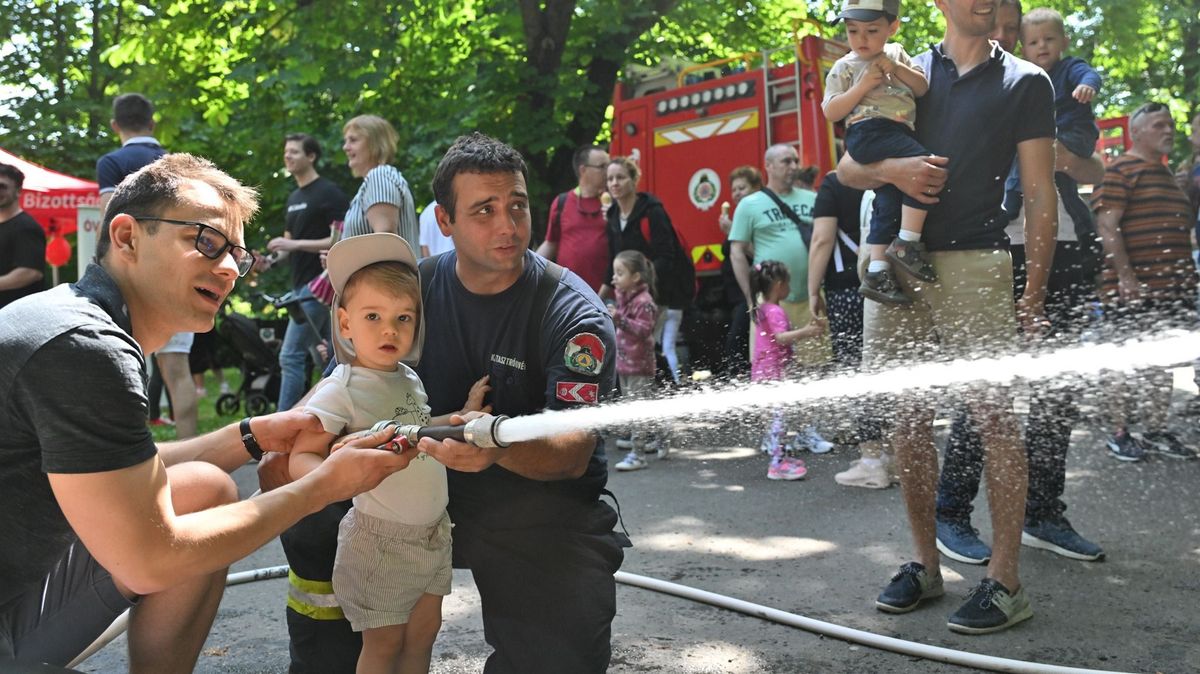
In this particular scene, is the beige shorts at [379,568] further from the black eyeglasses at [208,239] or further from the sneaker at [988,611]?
the sneaker at [988,611]

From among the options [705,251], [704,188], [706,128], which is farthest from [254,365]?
[706,128]

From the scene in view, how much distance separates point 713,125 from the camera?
994cm

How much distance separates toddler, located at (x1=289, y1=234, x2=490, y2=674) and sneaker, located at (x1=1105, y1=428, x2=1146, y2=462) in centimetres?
469

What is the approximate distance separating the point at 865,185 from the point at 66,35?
66.2ft

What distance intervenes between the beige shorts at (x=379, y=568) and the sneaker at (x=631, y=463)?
3895mm

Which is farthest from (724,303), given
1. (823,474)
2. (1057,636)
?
(1057,636)

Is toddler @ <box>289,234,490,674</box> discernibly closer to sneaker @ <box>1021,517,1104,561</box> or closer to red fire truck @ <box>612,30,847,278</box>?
sneaker @ <box>1021,517,1104,561</box>

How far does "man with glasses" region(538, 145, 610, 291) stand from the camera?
7.60m

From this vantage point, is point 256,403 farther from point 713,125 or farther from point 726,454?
point 726,454

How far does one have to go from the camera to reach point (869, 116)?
154 inches

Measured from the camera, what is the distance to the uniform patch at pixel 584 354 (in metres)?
2.94

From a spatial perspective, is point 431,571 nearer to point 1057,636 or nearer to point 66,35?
point 1057,636

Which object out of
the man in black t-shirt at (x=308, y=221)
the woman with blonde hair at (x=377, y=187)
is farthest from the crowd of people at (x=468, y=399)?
the man in black t-shirt at (x=308, y=221)

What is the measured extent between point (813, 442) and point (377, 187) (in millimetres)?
3235
